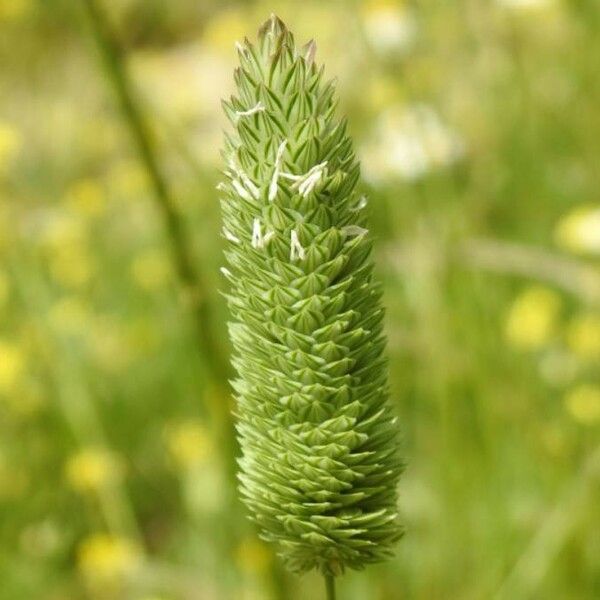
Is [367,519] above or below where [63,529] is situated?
above

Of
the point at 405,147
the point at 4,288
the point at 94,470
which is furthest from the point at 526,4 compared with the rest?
the point at 94,470

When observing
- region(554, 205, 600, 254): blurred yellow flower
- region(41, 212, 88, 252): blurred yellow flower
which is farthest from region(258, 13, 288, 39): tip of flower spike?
region(41, 212, 88, 252): blurred yellow flower

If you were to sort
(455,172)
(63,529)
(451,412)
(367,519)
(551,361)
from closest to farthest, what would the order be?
(367,519) → (451,412) → (63,529) → (551,361) → (455,172)

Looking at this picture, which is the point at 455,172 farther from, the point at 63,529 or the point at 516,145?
the point at 63,529

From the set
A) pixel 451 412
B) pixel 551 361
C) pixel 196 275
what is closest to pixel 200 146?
pixel 551 361

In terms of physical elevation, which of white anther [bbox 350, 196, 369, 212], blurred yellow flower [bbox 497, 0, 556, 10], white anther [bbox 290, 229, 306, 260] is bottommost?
white anther [bbox 290, 229, 306, 260]

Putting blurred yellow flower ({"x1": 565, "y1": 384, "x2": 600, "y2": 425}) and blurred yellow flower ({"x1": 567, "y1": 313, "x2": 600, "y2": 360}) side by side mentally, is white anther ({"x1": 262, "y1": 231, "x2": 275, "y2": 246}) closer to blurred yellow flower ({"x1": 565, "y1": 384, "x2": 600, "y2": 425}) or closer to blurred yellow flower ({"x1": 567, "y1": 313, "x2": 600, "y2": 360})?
blurred yellow flower ({"x1": 565, "y1": 384, "x2": 600, "y2": 425})

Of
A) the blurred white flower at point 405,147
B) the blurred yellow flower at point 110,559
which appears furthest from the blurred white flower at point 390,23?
the blurred yellow flower at point 110,559
